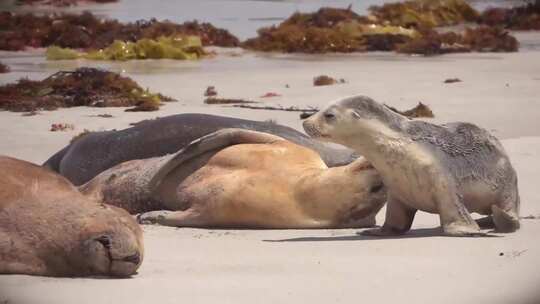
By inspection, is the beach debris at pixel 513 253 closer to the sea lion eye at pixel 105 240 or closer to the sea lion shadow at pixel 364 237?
the sea lion shadow at pixel 364 237

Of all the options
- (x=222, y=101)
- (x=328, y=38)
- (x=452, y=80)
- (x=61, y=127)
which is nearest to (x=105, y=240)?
(x=61, y=127)

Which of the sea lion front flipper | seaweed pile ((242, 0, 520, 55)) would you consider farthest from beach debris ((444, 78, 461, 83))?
the sea lion front flipper

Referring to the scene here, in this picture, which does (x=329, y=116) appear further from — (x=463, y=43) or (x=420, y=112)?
(x=463, y=43)

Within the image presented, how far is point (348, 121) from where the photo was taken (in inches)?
255

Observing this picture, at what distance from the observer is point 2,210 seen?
5090 millimetres

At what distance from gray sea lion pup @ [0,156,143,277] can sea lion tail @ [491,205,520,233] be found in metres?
2.05

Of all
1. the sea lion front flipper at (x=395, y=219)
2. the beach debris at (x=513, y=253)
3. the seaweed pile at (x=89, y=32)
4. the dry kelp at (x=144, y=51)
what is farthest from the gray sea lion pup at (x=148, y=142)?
the seaweed pile at (x=89, y=32)

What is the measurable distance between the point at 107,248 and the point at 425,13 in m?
19.7

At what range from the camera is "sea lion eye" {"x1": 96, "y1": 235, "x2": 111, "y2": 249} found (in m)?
5.08

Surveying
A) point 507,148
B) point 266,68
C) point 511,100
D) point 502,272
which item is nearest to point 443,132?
point 502,272

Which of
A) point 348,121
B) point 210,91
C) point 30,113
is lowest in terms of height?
point 210,91

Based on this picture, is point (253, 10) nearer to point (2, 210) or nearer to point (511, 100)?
point (511, 100)

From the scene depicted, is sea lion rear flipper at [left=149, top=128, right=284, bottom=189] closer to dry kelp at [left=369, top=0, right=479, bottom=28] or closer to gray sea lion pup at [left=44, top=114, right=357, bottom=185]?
gray sea lion pup at [left=44, top=114, right=357, bottom=185]

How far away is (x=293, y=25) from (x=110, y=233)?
671 inches
